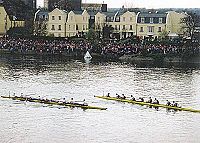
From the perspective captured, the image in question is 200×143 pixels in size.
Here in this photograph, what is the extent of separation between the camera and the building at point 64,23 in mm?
67062

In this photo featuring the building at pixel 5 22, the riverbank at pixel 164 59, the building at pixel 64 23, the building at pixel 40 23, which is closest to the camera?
the riverbank at pixel 164 59

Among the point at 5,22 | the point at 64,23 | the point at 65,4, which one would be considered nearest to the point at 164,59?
the point at 64,23

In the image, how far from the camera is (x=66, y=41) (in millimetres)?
59344

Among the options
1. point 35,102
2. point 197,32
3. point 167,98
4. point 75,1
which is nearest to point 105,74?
point 167,98

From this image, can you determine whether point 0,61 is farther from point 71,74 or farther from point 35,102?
point 35,102

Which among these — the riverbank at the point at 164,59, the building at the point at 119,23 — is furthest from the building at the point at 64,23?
the riverbank at the point at 164,59

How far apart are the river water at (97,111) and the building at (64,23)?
2134 centimetres

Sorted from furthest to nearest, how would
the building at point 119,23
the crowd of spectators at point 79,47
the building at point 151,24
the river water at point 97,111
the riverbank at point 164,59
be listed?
the building at point 119,23, the building at point 151,24, the crowd of spectators at point 79,47, the riverbank at point 164,59, the river water at point 97,111

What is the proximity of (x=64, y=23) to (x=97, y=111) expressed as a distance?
131ft

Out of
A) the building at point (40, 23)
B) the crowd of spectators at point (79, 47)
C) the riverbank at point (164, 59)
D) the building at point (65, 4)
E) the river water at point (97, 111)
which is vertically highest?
the building at point (65, 4)

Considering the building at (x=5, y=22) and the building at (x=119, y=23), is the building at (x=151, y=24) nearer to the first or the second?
the building at (x=119, y=23)

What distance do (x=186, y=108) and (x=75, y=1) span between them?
54.7 metres

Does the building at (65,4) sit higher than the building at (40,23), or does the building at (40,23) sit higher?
the building at (65,4)

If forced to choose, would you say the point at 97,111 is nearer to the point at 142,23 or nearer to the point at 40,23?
the point at 142,23
